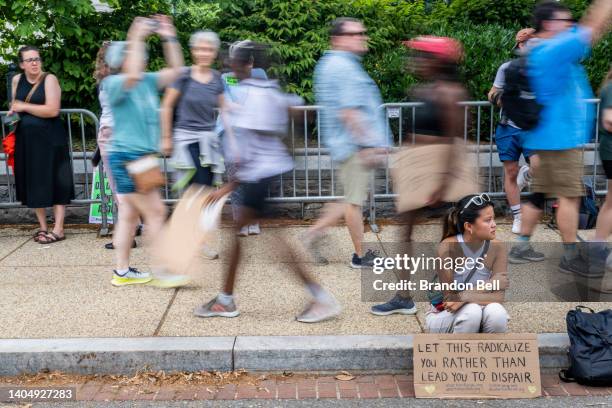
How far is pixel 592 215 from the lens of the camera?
7520mm

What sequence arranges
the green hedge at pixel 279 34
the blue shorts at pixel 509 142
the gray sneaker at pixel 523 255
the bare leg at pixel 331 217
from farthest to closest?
the green hedge at pixel 279 34 → the blue shorts at pixel 509 142 → the gray sneaker at pixel 523 255 → the bare leg at pixel 331 217

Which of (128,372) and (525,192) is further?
(525,192)

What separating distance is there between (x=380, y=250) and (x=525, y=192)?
190 centimetres

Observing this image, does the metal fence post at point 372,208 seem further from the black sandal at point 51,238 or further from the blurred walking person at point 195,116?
the black sandal at point 51,238

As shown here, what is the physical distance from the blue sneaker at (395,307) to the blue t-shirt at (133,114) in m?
1.97

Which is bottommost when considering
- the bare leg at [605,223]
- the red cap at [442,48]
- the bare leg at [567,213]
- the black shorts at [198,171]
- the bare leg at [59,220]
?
the bare leg at [59,220]

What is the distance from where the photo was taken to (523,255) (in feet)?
21.3

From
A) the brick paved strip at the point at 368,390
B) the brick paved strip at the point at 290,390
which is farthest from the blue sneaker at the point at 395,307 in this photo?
the brick paved strip at the point at 368,390

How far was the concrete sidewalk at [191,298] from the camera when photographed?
524cm

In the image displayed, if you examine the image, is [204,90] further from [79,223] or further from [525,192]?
[525,192]

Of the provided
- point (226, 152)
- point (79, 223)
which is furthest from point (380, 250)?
point (79, 223)

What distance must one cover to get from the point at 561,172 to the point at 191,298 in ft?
9.00

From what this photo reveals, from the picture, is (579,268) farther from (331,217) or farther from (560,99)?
(331,217)

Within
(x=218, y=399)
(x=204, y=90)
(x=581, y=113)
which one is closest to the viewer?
(x=218, y=399)
